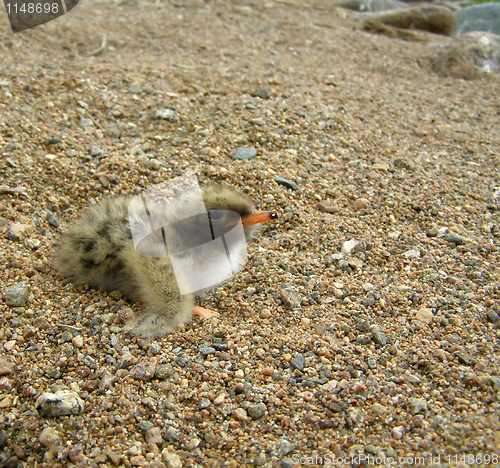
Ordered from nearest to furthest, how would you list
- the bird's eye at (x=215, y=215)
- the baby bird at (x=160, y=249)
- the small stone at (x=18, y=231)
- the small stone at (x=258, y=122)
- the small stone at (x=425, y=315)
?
1. the small stone at (x=425, y=315)
2. the baby bird at (x=160, y=249)
3. the bird's eye at (x=215, y=215)
4. the small stone at (x=18, y=231)
5. the small stone at (x=258, y=122)

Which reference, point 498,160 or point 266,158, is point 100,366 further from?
point 498,160

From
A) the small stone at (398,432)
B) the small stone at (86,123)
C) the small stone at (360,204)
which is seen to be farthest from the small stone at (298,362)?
the small stone at (86,123)

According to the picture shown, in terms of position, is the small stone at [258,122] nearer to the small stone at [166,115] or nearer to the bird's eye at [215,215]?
the small stone at [166,115]

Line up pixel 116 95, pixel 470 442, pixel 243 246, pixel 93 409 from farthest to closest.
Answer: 1. pixel 116 95
2. pixel 243 246
3. pixel 93 409
4. pixel 470 442

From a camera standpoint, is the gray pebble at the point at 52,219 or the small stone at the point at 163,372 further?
the gray pebble at the point at 52,219

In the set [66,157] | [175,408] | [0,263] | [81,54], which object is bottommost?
[175,408]

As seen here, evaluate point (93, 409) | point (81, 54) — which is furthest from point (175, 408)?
point (81, 54)
